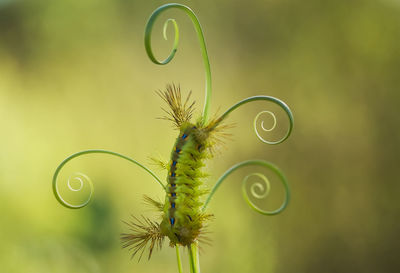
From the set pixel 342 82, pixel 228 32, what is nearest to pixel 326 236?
pixel 342 82

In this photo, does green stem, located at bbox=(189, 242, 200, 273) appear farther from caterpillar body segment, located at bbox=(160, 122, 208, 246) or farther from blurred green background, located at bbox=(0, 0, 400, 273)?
blurred green background, located at bbox=(0, 0, 400, 273)

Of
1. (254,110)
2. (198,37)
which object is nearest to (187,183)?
(198,37)

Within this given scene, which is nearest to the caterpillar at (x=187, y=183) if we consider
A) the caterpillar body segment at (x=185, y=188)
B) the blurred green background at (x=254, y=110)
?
the caterpillar body segment at (x=185, y=188)

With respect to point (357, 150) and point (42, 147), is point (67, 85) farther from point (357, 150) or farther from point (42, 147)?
point (357, 150)

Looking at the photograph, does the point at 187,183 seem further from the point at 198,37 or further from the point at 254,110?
the point at 254,110

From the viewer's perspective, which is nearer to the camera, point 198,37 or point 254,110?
point 198,37

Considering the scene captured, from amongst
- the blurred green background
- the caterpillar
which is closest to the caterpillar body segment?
the caterpillar

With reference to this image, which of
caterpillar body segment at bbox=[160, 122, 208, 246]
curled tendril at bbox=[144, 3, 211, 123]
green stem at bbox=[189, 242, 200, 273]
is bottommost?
green stem at bbox=[189, 242, 200, 273]

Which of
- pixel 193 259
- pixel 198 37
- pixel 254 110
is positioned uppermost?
pixel 254 110

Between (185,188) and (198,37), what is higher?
(198,37)
